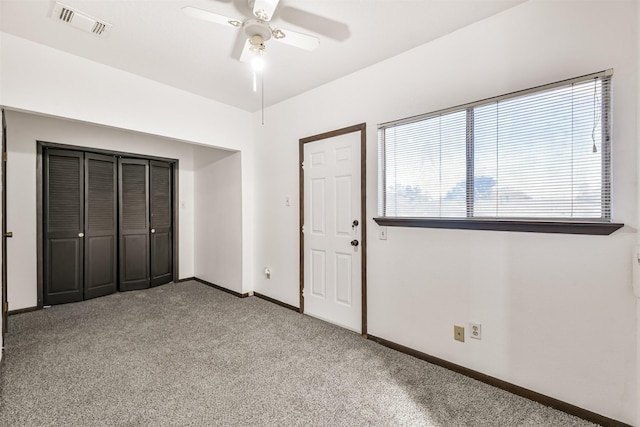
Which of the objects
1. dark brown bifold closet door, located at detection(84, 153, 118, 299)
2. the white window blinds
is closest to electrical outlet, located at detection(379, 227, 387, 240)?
the white window blinds

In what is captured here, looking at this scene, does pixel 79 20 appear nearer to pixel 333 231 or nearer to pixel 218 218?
pixel 333 231

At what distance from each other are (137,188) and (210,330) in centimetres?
268

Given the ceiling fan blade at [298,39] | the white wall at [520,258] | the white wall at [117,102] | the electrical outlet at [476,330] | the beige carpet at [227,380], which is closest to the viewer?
the white wall at [520,258]

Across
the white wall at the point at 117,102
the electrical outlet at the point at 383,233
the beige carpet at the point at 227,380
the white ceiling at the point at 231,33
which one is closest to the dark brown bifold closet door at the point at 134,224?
the beige carpet at the point at 227,380

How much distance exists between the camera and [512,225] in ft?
6.30

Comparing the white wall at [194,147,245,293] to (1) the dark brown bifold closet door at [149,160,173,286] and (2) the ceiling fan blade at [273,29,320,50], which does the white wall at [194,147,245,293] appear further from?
(2) the ceiling fan blade at [273,29,320,50]

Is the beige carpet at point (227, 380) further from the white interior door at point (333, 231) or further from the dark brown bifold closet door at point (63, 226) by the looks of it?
the dark brown bifold closet door at point (63, 226)

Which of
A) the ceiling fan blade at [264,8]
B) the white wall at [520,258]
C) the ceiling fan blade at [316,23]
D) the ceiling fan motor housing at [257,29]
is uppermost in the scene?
the ceiling fan blade at [316,23]

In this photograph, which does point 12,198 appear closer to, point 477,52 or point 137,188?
point 137,188

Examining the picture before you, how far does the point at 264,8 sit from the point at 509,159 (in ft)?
5.95

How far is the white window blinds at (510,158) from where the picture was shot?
1.69 m

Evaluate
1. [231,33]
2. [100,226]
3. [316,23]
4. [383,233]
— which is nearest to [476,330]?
[383,233]

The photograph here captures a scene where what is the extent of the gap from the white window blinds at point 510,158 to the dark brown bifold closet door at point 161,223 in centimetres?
369

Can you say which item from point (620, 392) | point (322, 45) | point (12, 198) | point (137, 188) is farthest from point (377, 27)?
point (12, 198)
